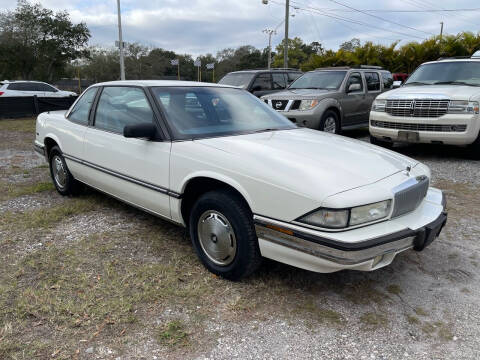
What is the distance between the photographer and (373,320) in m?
2.53

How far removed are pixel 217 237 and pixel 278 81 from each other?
891cm

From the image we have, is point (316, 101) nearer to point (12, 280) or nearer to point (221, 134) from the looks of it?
point (221, 134)

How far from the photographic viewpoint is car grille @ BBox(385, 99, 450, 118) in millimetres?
6533

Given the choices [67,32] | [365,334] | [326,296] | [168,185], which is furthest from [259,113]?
[67,32]

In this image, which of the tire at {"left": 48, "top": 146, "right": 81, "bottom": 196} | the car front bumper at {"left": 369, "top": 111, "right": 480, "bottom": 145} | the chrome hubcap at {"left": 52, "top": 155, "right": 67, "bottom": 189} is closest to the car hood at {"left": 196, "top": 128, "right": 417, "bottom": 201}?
the tire at {"left": 48, "top": 146, "right": 81, "bottom": 196}

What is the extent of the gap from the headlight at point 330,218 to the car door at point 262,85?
→ 8.27m

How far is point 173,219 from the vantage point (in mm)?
3295

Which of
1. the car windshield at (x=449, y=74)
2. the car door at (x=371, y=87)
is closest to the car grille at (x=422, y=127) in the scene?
the car windshield at (x=449, y=74)

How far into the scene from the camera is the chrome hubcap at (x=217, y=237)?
284 centimetres

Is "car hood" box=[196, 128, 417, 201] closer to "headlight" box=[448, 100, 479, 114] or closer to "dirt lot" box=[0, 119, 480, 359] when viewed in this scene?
"dirt lot" box=[0, 119, 480, 359]

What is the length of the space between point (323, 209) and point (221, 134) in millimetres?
1271

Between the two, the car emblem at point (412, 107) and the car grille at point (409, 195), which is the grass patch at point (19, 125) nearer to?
the car emblem at point (412, 107)

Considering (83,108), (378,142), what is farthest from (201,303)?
(378,142)

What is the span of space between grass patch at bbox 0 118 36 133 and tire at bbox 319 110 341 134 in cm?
866
